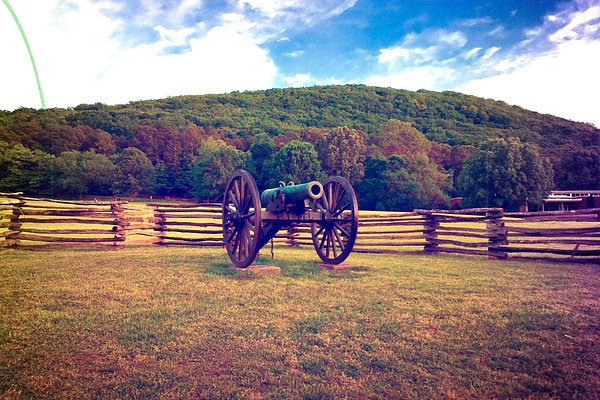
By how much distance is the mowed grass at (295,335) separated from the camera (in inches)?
127

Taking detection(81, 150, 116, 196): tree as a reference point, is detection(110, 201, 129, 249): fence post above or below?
below

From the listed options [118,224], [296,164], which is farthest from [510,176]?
[118,224]

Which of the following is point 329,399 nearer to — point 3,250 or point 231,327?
point 231,327

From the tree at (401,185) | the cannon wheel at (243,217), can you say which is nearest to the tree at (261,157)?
the tree at (401,185)

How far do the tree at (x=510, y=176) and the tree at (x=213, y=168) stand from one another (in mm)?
29063

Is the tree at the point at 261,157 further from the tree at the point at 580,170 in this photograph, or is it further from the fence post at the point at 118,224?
the fence post at the point at 118,224

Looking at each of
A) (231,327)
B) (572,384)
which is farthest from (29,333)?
(572,384)

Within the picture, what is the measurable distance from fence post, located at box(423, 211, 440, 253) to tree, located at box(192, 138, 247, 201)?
131 ft

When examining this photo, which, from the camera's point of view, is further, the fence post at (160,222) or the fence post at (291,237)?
the fence post at (291,237)

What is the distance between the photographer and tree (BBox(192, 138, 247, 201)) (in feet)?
167

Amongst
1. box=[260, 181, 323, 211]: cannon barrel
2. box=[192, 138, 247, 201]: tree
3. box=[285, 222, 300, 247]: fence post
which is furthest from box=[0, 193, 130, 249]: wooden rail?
box=[192, 138, 247, 201]: tree

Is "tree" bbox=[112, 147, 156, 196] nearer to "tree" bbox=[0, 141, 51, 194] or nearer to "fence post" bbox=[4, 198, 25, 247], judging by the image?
"tree" bbox=[0, 141, 51, 194]

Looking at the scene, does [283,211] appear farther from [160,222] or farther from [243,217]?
Result: [160,222]

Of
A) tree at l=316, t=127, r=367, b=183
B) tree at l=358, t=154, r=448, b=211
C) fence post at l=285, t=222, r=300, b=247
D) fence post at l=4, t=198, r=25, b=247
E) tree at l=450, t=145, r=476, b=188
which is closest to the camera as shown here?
fence post at l=4, t=198, r=25, b=247
